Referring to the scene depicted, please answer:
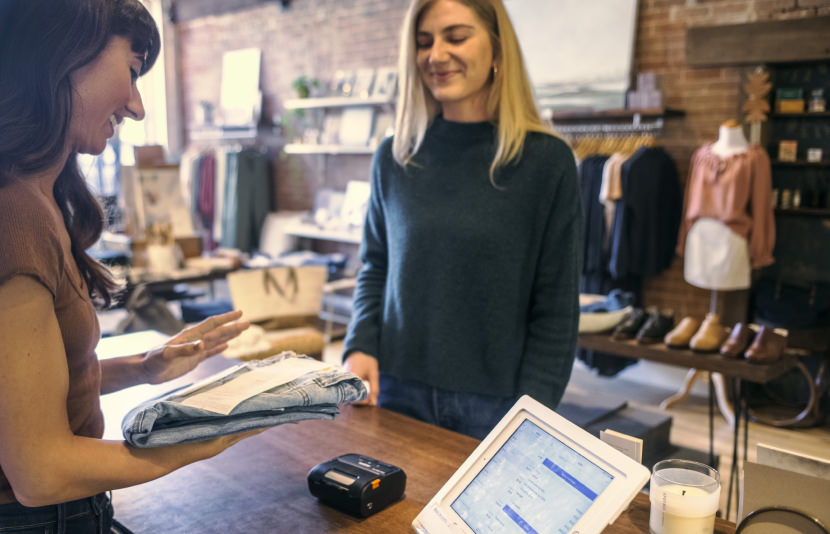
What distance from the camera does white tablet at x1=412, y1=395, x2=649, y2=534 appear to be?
0.79 metres

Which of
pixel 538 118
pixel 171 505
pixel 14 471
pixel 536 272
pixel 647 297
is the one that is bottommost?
pixel 647 297

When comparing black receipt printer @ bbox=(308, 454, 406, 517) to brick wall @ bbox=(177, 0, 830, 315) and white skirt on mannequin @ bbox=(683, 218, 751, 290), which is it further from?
brick wall @ bbox=(177, 0, 830, 315)

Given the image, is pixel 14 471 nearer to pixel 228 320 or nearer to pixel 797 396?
pixel 228 320

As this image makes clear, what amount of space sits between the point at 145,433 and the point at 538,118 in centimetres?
112

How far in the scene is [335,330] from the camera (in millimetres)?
6316

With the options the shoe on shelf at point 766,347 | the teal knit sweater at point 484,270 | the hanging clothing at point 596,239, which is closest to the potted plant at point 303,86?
the hanging clothing at point 596,239

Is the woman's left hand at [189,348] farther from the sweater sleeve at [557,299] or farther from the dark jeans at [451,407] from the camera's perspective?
the sweater sleeve at [557,299]

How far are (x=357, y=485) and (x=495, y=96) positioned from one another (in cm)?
95

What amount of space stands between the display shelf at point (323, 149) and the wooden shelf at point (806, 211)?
3.63 meters

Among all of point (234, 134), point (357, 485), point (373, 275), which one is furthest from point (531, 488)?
point (234, 134)

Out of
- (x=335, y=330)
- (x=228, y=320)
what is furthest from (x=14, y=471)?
(x=335, y=330)

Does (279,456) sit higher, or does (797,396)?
(279,456)

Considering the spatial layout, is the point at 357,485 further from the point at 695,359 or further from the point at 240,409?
the point at 695,359

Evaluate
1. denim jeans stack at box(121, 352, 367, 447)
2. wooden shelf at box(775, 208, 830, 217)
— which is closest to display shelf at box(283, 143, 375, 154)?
wooden shelf at box(775, 208, 830, 217)
